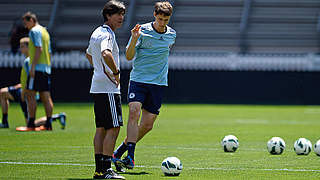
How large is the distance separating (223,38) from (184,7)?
9.19 ft

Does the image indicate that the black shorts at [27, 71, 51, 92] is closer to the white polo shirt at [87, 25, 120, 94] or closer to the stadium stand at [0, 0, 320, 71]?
the white polo shirt at [87, 25, 120, 94]

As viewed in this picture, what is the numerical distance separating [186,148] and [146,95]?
8.37ft

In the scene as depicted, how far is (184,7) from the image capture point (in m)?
33.7

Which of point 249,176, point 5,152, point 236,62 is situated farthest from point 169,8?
point 236,62

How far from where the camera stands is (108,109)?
25.9ft

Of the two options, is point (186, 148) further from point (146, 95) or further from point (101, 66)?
point (101, 66)

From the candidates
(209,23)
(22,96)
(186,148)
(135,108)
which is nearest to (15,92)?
(22,96)

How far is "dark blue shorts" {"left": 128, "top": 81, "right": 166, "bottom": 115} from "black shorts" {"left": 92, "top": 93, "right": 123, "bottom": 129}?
119cm

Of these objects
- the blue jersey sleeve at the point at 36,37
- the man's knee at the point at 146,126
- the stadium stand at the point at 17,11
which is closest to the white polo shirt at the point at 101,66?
the man's knee at the point at 146,126

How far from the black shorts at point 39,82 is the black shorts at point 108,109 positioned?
21.5ft

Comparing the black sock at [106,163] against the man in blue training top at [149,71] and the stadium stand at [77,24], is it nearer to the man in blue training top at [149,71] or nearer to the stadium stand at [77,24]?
the man in blue training top at [149,71]

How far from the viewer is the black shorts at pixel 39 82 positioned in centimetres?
1423

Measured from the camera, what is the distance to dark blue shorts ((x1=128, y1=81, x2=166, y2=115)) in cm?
912

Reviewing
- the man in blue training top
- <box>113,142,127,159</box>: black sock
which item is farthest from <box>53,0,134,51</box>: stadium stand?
<box>113,142,127,159</box>: black sock
